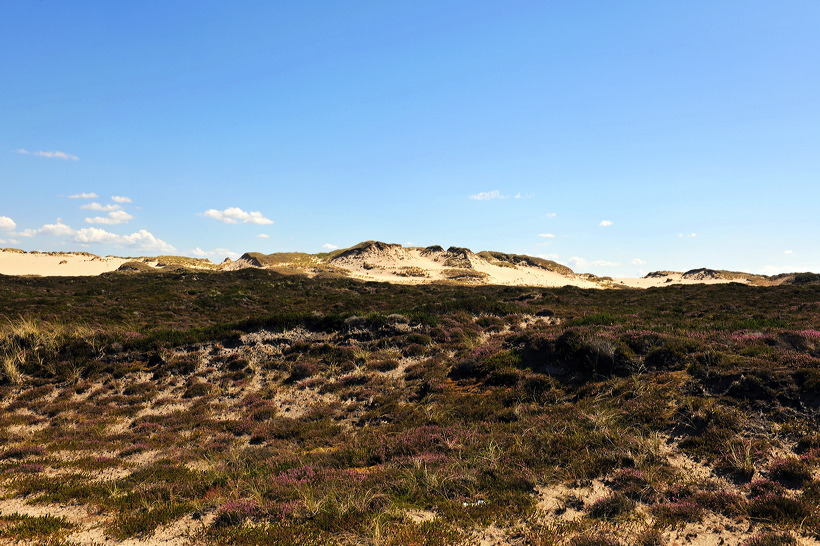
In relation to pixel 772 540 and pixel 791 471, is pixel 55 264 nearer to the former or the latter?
pixel 772 540

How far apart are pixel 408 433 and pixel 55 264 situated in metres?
97.8

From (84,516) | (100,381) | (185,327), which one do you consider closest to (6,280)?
(185,327)

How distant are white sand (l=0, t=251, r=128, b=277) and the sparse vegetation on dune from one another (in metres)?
66.5

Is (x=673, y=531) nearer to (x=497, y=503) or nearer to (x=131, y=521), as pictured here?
(x=497, y=503)

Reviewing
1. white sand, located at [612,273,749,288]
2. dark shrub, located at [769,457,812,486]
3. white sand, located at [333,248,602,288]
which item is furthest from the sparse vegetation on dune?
white sand, located at [612,273,749,288]

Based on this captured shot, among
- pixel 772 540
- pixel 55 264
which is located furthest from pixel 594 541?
pixel 55 264

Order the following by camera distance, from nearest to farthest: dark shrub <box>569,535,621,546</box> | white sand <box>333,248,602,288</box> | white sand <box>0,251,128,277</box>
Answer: dark shrub <box>569,535,621,546</box>, white sand <box>0,251,128,277</box>, white sand <box>333,248,602,288</box>

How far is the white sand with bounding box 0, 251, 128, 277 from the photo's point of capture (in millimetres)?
70250

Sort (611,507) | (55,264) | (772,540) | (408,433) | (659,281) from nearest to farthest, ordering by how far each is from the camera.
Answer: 1. (772,540)
2. (611,507)
3. (408,433)
4. (55,264)
5. (659,281)

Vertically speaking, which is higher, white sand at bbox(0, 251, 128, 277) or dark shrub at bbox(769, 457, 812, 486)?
white sand at bbox(0, 251, 128, 277)

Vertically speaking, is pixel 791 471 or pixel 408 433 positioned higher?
pixel 791 471

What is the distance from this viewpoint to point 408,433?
1067cm

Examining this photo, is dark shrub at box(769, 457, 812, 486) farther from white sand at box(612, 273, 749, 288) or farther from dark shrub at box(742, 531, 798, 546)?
white sand at box(612, 273, 749, 288)

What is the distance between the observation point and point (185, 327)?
84.6ft
